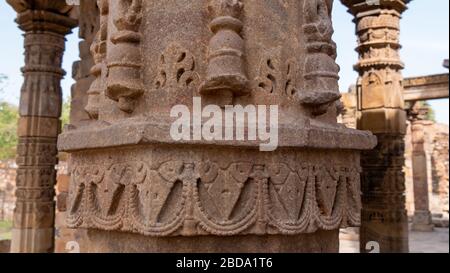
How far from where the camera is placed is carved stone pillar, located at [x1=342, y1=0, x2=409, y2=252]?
4680mm

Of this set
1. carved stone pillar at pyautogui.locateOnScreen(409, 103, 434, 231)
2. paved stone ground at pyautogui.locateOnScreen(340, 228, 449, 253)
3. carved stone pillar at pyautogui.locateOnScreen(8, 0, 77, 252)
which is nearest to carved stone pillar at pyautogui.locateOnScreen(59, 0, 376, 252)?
carved stone pillar at pyautogui.locateOnScreen(8, 0, 77, 252)

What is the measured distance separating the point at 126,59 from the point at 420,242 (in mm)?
11059

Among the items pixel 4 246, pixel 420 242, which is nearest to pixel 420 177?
pixel 420 242

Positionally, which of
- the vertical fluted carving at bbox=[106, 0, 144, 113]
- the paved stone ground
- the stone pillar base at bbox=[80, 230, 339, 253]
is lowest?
the paved stone ground

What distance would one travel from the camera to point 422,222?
14.0m

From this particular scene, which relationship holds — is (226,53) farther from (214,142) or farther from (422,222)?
(422,222)

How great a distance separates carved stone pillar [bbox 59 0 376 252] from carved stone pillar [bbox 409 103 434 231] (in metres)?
13.2

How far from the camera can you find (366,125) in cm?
489

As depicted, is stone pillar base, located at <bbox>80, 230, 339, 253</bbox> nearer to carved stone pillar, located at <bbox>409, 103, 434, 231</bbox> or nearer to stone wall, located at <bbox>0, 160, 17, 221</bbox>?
carved stone pillar, located at <bbox>409, 103, 434, 231</bbox>

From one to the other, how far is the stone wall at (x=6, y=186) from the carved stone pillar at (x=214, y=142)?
1593cm

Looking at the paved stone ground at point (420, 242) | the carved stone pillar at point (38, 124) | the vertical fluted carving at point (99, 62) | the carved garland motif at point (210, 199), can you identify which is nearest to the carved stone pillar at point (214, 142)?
the carved garland motif at point (210, 199)
